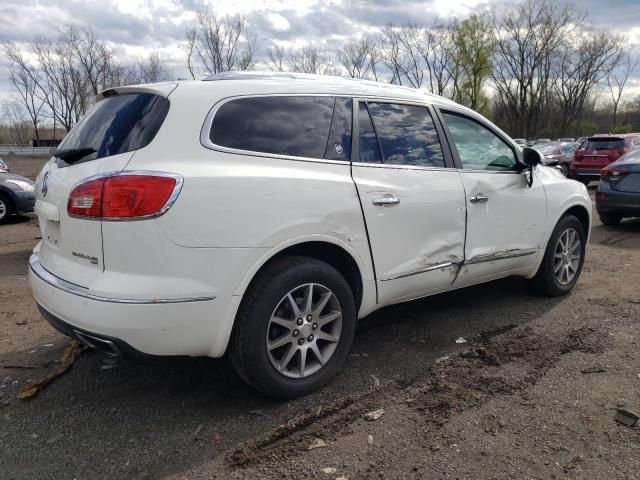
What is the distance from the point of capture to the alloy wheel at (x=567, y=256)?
15.9 feet

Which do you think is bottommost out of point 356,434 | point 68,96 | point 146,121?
point 356,434

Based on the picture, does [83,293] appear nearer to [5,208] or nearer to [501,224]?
[501,224]

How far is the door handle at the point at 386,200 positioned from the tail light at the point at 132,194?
48.5 inches

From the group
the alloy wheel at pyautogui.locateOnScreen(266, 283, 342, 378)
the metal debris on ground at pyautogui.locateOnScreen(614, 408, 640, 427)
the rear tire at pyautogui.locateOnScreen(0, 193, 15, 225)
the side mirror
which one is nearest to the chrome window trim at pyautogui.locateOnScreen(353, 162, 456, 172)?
the alloy wheel at pyautogui.locateOnScreen(266, 283, 342, 378)

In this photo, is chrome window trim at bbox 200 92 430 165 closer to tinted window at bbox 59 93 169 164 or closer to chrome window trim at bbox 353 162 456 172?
chrome window trim at bbox 353 162 456 172

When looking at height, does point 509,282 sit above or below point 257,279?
below

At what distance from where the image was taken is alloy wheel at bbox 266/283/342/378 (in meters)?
2.90

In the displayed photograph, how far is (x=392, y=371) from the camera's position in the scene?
3404 mm

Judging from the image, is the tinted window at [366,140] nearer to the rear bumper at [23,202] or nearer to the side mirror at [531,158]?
the side mirror at [531,158]

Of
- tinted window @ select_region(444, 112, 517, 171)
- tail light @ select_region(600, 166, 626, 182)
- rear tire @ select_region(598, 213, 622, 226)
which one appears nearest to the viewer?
tinted window @ select_region(444, 112, 517, 171)

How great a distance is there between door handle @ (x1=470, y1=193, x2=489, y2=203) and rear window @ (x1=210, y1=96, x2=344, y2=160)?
1.16 meters

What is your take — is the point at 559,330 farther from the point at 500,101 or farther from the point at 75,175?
the point at 500,101

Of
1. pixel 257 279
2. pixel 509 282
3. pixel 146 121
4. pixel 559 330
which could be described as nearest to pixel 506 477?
pixel 257 279

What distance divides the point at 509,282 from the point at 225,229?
3723 mm
